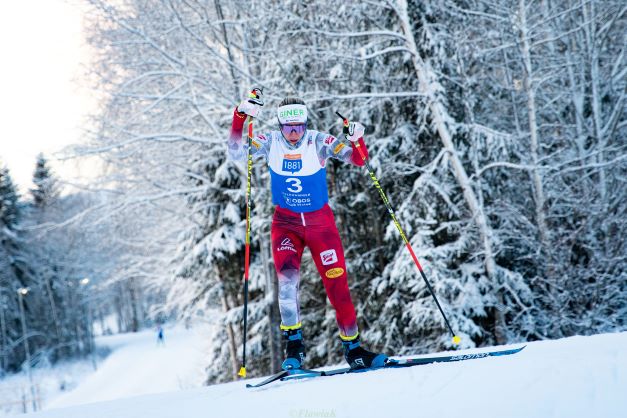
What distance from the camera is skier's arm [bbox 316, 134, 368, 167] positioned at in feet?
14.0

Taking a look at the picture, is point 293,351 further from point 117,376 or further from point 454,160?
point 117,376

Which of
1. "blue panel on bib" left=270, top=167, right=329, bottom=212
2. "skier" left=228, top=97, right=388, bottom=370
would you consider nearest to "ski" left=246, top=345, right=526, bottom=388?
"skier" left=228, top=97, right=388, bottom=370

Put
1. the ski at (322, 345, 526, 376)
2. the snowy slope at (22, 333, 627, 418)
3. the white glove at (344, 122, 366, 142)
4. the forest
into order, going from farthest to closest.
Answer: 1. the forest
2. the white glove at (344, 122, 366, 142)
3. the ski at (322, 345, 526, 376)
4. the snowy slope at (22, 333, 627, 418)

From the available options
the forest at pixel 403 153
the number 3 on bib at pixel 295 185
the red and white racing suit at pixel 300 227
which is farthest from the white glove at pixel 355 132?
the forest at pixel 403 153

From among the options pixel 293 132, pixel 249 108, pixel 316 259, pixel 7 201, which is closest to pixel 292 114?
pixel 293 132

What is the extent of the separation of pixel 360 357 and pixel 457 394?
1574 mm

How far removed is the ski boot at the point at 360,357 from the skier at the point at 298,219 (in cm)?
1

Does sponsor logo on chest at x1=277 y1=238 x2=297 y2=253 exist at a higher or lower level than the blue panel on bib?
lower

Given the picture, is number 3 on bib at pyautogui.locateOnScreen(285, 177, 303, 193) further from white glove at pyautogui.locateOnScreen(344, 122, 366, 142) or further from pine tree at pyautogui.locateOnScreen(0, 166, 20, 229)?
pine tree at pyautogui.locateOnScreen(0, 166, 20, 229)

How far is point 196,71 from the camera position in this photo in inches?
428

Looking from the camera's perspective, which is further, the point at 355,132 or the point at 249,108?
the point at 355,132

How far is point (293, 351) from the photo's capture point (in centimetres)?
407

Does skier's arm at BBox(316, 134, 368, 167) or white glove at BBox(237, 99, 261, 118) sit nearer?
white glove at BBox(237, 99, 261, 118)

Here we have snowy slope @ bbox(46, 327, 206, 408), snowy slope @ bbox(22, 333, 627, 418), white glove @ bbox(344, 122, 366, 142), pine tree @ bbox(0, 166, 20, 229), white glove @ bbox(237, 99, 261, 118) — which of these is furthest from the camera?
pine tree @ bbox(0, 166, 20, 229)
